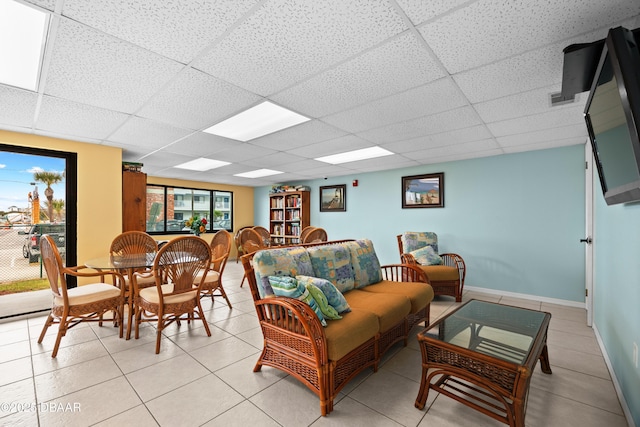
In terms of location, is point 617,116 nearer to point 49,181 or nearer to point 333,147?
point 333,147

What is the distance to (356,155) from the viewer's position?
4598 mm

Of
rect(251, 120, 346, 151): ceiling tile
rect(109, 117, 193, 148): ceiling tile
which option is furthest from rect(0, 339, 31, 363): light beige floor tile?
rect(251, 120, 346, 151): ceiling tile

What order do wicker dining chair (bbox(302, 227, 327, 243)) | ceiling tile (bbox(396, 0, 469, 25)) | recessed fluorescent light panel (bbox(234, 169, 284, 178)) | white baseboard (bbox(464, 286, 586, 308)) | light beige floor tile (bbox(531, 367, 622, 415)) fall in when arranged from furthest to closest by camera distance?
recessed fluorescent light panel (bbox(234, 169, 284, 178)) → wicker dining chair (bbox(302, 227, 327, 243)) → white baseboard (bbox(464, 286, 586, 308)) → light beige floor tile (bbox(531, 367, 622, 415)) → ceiling tile (bbox(396, 0, 469, 25))

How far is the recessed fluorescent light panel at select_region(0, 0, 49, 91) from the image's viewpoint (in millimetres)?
1438

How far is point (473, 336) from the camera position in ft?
6.52

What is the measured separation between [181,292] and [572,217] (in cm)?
517

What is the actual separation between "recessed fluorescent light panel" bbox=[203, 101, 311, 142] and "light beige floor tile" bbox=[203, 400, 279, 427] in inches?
95.7

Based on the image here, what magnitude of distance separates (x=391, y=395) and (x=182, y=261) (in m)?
2.17

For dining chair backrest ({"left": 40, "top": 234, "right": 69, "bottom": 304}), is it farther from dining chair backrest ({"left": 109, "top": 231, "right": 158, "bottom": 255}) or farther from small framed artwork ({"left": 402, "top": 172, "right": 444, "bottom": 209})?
small framed artwork ({"left": 402, "top": 172, "right": 444, "bottom": 209})

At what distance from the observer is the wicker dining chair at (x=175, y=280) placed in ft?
8.49

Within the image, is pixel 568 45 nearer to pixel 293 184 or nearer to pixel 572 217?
pixel 572 217

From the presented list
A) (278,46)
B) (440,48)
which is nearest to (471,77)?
(440,48)

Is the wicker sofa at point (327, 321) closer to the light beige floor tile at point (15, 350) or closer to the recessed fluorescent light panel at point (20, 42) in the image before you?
the recessed fluorescent light panel at point (20, 42)

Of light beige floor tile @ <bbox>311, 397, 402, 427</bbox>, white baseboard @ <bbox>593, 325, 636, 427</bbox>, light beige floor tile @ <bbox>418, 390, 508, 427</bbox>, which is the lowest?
light beige floor tile @ <bbox>418, 390, 508, 427</bbox>
